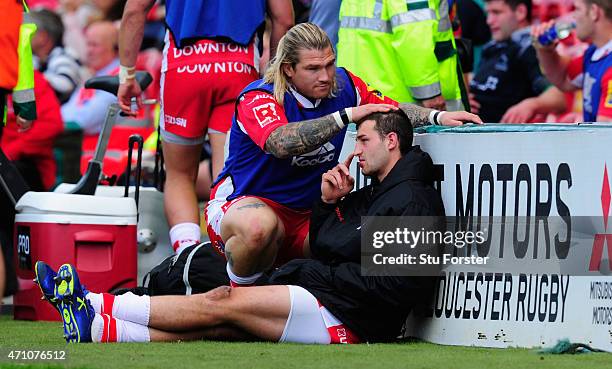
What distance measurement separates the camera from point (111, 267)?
25.9 ft

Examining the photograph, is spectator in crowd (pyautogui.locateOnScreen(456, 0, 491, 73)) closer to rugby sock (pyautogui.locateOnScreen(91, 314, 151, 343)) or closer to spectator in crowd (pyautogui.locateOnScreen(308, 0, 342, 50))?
spectator in crowd (pyautogui.locateOnScreen(308, 0, 342, 50))

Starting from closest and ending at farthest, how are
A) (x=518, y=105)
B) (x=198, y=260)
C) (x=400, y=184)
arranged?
(x=400, y=184) < (x=198, y=260) < (x=518, y=105)

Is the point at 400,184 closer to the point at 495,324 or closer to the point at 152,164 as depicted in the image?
the point at 495,324

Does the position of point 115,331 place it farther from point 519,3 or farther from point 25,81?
point 519,3

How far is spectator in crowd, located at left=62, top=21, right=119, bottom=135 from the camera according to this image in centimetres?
1253

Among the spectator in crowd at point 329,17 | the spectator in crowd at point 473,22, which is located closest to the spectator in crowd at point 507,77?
the spectator in crowd at point 473,22

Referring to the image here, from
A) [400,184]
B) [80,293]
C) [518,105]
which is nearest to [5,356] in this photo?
[80,293]

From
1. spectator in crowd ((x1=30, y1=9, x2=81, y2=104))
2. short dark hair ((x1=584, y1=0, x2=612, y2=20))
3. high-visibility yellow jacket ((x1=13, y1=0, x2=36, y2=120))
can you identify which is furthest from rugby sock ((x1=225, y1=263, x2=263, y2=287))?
spectator in crowd ((x1=30, y1=9, x2=81, y2=104))

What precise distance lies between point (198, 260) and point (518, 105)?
10.7 ft

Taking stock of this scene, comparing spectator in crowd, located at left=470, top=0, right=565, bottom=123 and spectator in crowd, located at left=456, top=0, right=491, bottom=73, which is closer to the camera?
spectator in crowd, located at left=470, top=0, right=565, bottom=123

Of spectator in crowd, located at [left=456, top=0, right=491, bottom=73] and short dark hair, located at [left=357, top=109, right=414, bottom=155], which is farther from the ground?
spectator in crowd, located at [left=456, top=0, right=491, bottom=73]

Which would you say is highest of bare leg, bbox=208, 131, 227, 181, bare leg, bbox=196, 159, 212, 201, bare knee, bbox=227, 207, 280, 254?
bare leg, bbox=208, 131, 227, 181

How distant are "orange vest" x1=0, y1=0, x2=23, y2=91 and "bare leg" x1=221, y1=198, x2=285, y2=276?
157 cm

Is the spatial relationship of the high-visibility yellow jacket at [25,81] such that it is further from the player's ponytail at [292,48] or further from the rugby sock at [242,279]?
the rugby sock at [242,279]
